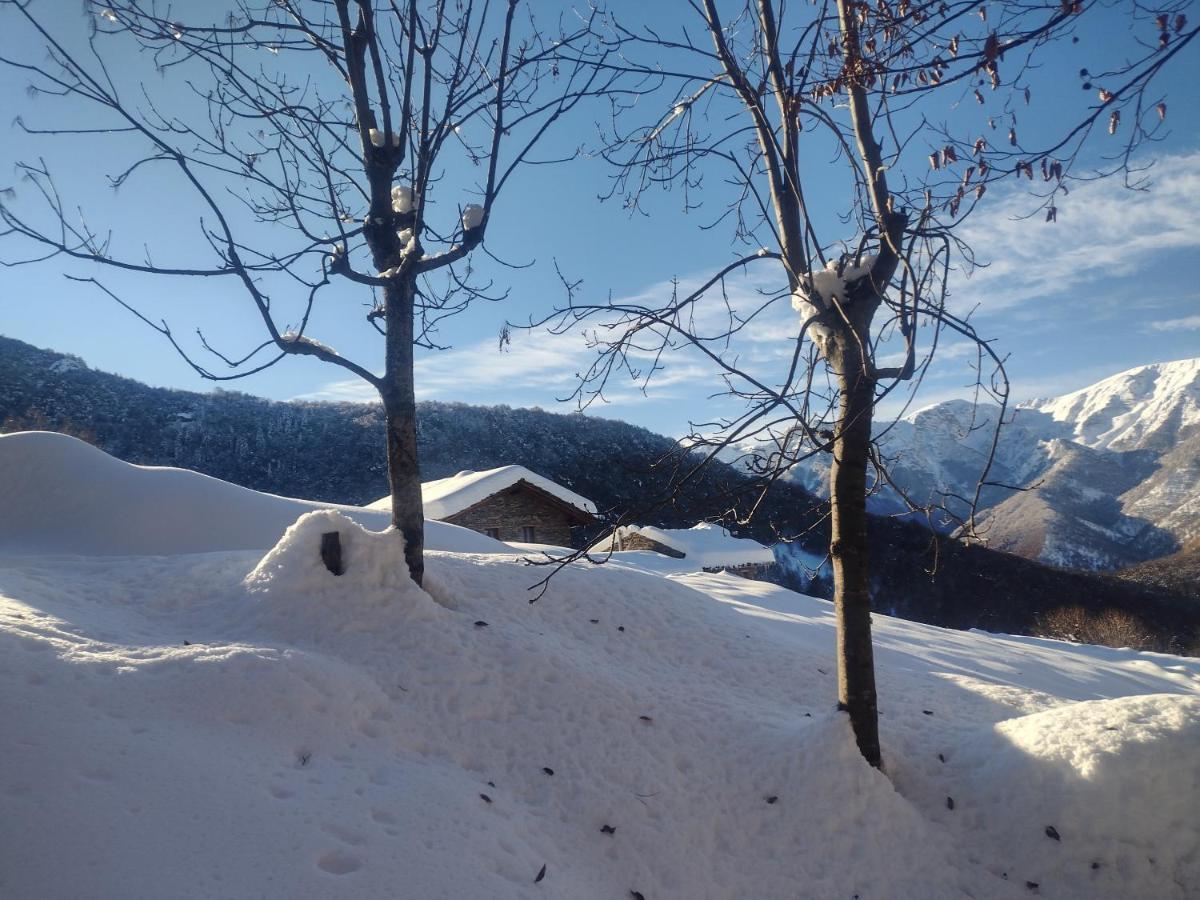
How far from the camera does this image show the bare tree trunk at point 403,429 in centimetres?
510

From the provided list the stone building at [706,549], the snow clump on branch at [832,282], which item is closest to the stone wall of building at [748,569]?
the stone building at [706,549]

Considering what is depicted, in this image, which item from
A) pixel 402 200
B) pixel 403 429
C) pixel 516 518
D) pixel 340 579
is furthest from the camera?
pixel 516 518

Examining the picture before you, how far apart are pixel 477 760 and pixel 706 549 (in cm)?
1699

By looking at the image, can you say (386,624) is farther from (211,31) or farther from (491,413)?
(491,413)

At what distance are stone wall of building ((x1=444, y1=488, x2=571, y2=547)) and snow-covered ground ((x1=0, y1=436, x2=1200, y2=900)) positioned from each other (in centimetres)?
1133

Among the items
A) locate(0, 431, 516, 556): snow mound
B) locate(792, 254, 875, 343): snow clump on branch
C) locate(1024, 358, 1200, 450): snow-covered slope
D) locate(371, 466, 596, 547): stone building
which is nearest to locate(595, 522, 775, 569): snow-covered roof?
locate(371, 466, 596, 547): stone building

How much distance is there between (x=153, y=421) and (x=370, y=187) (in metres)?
36.9

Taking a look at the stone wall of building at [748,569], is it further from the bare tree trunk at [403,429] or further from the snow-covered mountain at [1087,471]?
the bare tree trunk at [403,429]

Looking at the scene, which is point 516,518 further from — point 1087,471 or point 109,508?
point 1087,471

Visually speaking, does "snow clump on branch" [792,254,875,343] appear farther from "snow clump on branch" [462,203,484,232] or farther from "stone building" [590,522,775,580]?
"stone building" [590,522,775,580]

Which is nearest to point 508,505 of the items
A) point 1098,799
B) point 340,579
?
point 340,579

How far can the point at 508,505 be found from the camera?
57.7 feet

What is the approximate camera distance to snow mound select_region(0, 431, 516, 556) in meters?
7.01

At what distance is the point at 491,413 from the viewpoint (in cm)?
5028
